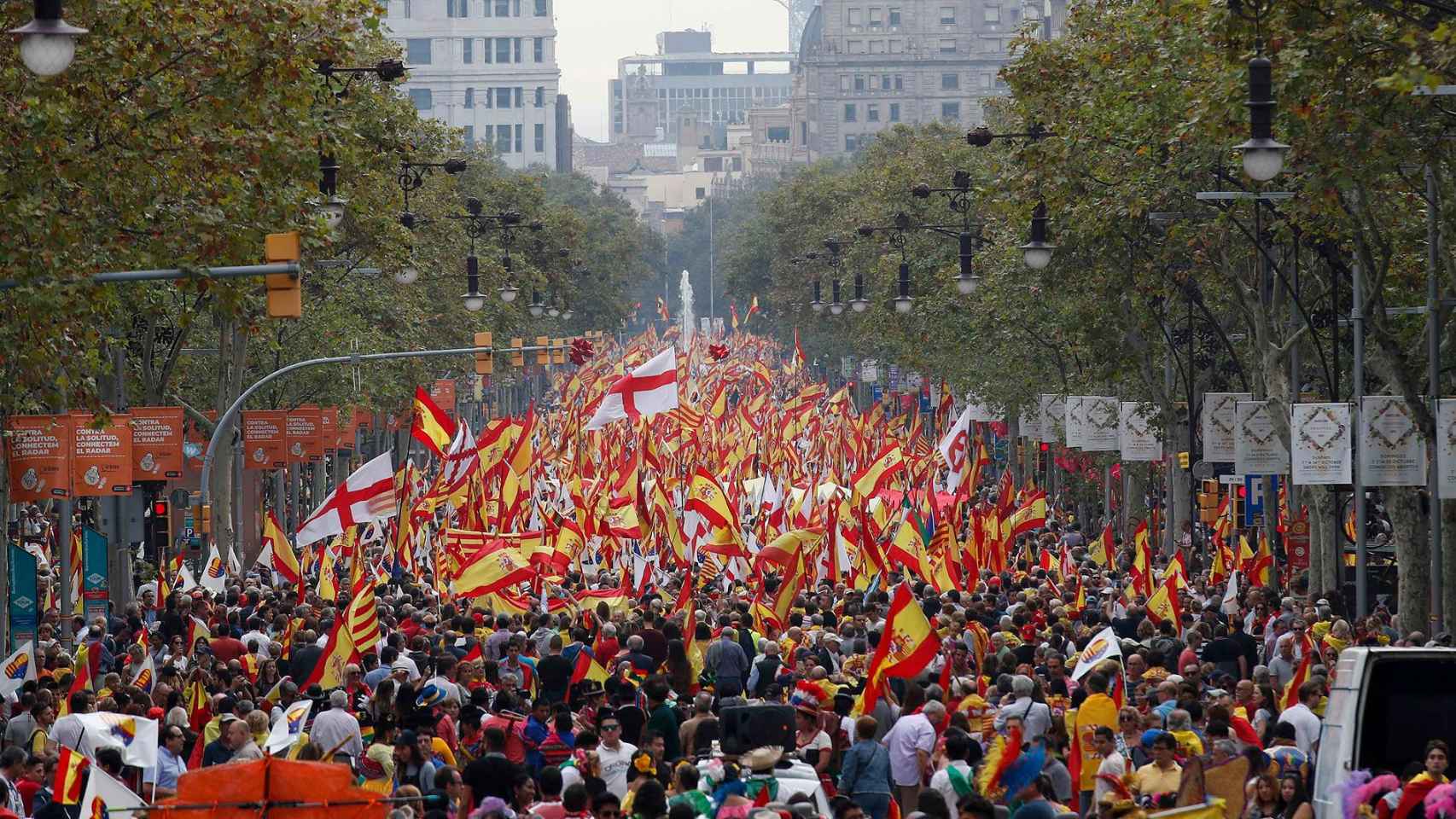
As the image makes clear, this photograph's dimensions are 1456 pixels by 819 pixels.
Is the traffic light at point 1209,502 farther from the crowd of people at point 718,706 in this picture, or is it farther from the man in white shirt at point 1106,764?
the man in white shirt at point 1106,764

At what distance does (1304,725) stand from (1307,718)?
0.19 feet

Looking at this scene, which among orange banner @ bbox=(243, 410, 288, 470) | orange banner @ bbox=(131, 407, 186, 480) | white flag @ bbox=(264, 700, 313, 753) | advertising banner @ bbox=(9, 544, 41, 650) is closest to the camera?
white flag @ bbox=(264, 700, 313, 753)

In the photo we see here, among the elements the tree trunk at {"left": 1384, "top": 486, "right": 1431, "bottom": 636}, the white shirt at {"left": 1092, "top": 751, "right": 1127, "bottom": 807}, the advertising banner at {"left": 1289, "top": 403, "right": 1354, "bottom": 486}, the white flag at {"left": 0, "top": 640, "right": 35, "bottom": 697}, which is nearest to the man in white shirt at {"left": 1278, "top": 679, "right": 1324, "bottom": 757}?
the white shirt at {"left": 1092, "top": 751, "right": 1127, "bottom": 807}

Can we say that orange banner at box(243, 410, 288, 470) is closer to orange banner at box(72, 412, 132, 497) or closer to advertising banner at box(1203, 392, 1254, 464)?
orange banner at box(72, 412, 132, 497)

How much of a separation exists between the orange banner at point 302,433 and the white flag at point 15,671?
59.8 ft

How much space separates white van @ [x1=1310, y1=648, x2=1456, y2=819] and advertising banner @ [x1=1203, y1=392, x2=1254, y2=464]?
21.6m

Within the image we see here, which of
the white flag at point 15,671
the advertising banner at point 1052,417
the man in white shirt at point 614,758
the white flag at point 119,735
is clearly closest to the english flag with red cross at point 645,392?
the advertising banner at point 1052,417

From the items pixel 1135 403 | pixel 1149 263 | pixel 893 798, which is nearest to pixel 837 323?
pixel 1135 403

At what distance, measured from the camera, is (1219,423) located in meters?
33.4

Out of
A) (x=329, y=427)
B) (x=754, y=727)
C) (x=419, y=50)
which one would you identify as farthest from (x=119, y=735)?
(x=419, y=50)

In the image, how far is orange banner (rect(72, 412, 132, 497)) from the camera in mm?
25672

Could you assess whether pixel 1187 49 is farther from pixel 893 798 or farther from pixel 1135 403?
pixel 1135 403

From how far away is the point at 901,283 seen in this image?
1880 inches

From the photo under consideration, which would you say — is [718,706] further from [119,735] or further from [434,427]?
[434,427]
